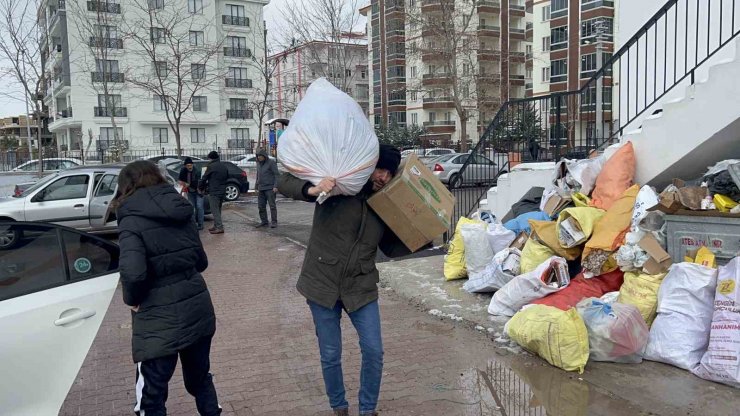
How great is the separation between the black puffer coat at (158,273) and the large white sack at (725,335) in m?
3.40

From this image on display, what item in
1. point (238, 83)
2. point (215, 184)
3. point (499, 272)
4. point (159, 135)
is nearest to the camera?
point (499, 272)

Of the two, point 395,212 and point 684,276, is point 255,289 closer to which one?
point 395,212

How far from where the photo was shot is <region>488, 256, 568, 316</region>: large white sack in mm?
5234

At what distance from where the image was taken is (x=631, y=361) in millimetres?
4422

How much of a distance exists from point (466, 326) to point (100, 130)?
150 feet

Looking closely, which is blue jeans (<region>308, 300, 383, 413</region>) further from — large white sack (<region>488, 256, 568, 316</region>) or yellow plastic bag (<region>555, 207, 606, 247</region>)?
yellow plastic bag (<region>555, 207, 606, 247</region>)

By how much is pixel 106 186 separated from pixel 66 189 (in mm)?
716

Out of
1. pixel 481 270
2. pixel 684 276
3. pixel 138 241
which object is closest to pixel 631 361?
pixel 684 276

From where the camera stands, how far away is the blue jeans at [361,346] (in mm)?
3400

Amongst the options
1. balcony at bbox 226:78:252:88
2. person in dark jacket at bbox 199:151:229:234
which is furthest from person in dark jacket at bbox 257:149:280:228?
balcony at bbox 226:78:252:88

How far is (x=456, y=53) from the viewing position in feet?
102

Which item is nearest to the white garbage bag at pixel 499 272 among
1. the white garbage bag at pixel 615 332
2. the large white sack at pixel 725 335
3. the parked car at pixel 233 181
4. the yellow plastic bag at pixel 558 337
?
the yellow plastic bag at pixel 558 337

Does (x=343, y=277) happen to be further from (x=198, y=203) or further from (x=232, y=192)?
(x=232, y=192)

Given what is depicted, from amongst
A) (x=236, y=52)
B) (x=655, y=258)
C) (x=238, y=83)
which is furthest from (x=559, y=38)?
(x=655, y=258)
